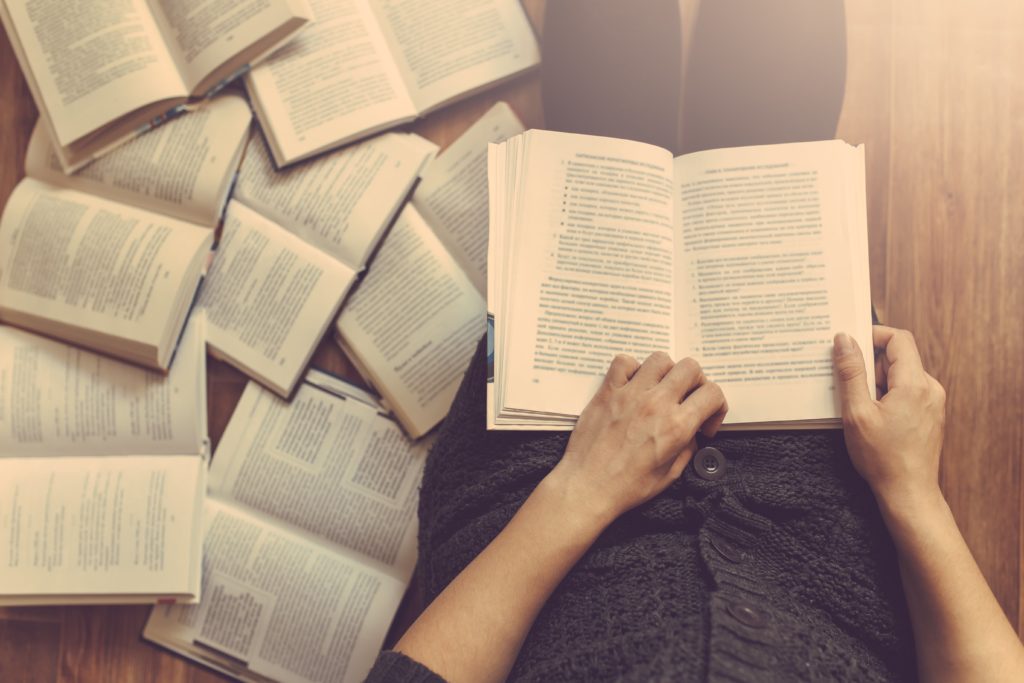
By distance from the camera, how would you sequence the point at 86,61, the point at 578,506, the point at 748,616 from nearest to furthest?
the point at 748,616 < the point at 578,506 < the point at 86,61

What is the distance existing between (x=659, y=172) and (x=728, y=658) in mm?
435

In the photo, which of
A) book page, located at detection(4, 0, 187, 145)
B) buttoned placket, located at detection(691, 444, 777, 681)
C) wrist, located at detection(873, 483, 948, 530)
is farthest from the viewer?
book page, located at detection(4, 0, 187, 145)

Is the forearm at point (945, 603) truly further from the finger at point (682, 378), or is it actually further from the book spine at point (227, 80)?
the book spine at point (227, 80)

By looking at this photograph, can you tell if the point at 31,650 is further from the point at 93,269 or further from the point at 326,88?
the point at 326,88

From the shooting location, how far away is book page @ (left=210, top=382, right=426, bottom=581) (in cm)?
96

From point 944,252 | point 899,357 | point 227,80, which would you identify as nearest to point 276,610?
point 227,80

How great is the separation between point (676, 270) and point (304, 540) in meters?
0.57

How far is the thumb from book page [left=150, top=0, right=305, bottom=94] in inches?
27.8

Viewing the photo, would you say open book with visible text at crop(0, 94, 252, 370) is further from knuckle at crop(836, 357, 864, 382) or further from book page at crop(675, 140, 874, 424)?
knuckle at crop(836, 357, 864, 382)

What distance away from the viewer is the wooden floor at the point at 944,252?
935 millimetres

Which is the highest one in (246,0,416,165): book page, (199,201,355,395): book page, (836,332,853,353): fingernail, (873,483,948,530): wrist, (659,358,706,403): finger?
(246,0,416,165): book page

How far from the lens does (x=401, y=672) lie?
0.60 metres

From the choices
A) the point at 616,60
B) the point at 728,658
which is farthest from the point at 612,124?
the point at 728,658

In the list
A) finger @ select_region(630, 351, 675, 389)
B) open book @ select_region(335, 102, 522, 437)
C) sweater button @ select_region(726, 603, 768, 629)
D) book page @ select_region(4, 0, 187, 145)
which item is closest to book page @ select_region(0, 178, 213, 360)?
book page @ select_region(4, 0, 187, 145)
